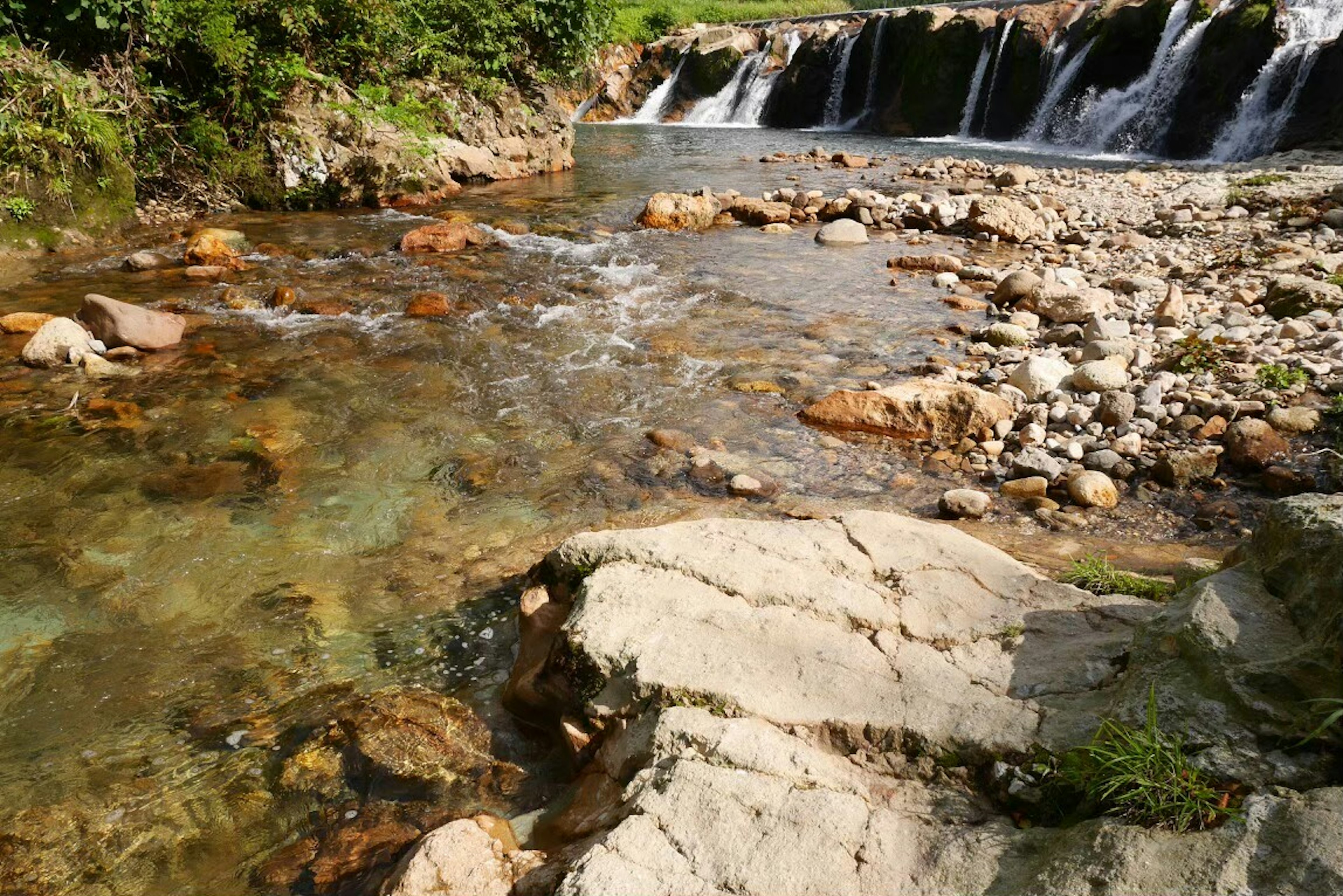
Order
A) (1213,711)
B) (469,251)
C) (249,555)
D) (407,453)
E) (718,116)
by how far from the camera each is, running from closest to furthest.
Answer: (1213,711) → (249,555) → (407,453) → (469,251) → (718,116)

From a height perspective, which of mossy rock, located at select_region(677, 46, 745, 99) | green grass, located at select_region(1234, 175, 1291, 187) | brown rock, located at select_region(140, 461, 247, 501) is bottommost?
brown rock, located at select_region(140, 461, 247, 501)

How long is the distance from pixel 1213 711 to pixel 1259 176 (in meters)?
12.2

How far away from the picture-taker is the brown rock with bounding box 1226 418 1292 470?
4414mm

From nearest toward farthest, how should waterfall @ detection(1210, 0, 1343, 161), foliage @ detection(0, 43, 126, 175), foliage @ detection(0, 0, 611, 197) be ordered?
foliage @ detection(0, 43, 126, 175), foliage @ detection(0, 0, 611, 197), waterfall @ detection(1210, 0, 1343, 161)

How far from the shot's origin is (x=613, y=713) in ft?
7.61

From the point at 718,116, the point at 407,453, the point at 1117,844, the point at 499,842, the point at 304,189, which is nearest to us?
the point at 1117,844

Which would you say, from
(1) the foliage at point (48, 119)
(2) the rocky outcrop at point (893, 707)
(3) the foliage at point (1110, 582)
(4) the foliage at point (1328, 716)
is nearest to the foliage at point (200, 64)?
(1) the foliage at point (48, 119)

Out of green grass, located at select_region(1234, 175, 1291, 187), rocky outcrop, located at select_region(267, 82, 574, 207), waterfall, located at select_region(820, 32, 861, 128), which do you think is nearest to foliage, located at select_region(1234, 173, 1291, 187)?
green grass, located at select_region(1234, 175, 1291, 187)

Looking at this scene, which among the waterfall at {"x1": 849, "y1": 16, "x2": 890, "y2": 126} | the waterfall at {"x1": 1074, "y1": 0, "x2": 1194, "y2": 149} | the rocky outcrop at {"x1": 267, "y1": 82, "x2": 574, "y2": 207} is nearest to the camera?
the rocky outcrop at {"x1": 267, "y1": 82, "x2": 574, "y2": 207}

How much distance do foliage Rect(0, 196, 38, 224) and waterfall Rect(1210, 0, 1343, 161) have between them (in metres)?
17.5

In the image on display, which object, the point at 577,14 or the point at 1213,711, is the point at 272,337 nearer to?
the point at 1213,711

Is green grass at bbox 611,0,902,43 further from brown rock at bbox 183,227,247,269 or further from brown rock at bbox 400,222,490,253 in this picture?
brown rock at bbox 183,227,247,269

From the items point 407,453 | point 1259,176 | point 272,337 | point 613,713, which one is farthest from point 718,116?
point 613,713

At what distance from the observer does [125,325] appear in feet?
19.7
